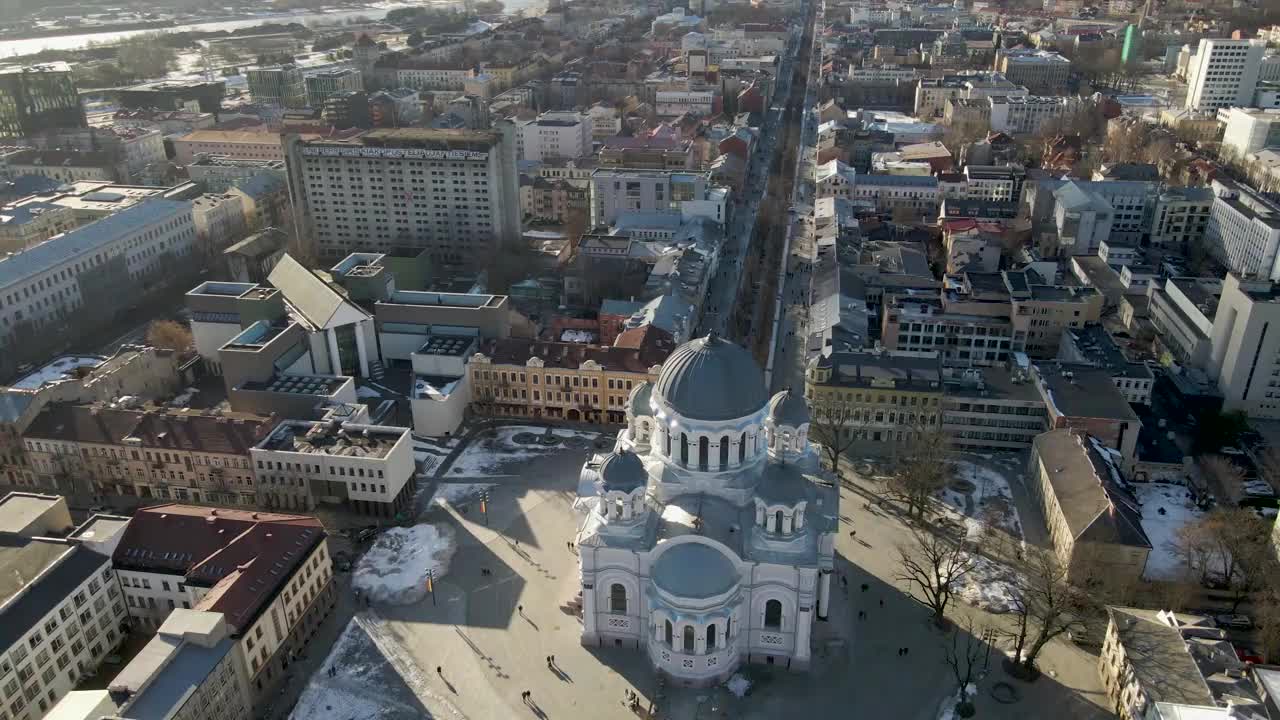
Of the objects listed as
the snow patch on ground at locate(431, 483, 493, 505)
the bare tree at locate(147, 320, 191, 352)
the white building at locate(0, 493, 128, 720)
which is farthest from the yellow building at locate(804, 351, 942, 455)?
the bare tree at locate(147, 320, 191, 352)

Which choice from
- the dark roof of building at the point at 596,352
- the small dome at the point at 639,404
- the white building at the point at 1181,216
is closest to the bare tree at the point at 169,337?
the dark roof of building at the point at 596,352

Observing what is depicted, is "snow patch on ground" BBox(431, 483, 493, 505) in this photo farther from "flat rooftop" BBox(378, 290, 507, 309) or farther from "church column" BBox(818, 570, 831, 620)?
"church column" BBox(818, 570, 831, 620)

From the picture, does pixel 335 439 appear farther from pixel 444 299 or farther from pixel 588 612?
pixel 588 612

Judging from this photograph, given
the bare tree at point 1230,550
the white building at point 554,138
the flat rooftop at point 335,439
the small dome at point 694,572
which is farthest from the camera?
the white building at point 554,138

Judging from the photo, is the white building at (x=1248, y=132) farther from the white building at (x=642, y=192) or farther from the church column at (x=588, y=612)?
A: the church column at (x=588, y=612)

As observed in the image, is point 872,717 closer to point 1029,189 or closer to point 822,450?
point 822,450

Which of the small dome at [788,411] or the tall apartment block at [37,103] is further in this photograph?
the tall apartment block at [37,103]

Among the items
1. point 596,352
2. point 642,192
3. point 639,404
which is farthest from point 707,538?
point 642,192
